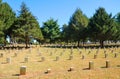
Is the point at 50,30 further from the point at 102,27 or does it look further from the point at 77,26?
the point at 102,27

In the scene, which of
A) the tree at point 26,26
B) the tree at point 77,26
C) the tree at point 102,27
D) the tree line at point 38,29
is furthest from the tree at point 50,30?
the tree at point 102,27

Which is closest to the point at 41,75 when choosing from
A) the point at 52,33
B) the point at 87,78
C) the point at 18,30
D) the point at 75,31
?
the point at 87,78

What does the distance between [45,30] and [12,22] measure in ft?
68.5

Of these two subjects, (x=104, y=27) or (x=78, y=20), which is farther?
(x=78, y=20)

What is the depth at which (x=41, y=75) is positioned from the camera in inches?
629

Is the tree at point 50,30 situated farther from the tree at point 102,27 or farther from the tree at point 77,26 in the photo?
the tree at point 102,27

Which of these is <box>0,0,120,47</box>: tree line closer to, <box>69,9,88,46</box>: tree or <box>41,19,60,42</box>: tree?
<box>69,9,88,46</box>: tree

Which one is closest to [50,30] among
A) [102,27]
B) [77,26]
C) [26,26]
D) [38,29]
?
[77,26]

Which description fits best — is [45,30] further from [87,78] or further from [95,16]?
[87,78]

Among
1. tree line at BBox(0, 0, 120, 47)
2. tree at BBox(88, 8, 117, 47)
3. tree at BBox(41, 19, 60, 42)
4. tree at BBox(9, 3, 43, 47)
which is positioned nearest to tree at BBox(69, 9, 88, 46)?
tree line at BBox(0, 0, 120, 47)

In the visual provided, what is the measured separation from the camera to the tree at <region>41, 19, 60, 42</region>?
3066 inches

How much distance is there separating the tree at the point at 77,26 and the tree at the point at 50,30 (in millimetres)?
12619

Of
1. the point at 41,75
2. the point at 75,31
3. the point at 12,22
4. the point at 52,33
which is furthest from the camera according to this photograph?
the point at 52,33

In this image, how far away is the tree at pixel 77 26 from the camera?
62.5 metres
